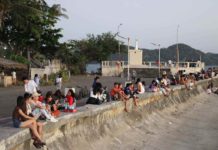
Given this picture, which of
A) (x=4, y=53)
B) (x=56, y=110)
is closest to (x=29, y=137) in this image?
(x=56, y=110)

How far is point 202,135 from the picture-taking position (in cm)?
1880

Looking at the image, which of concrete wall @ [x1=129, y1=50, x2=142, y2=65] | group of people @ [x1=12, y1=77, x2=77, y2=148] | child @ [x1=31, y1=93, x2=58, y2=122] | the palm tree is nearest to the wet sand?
group of people @ [x1=12, y1=77, x2=77, y2=148]

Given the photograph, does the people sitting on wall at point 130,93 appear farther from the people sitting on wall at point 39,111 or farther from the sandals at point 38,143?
the sandals at point 38,143

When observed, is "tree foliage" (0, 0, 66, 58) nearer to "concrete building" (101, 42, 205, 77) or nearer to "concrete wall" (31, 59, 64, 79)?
"concrete wall" (31, 59, 64, 79)

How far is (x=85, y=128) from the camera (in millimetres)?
13844

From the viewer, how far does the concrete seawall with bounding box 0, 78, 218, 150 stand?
9670mm

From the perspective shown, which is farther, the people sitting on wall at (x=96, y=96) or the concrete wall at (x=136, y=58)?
the concrete wall at (x=136, y=58)

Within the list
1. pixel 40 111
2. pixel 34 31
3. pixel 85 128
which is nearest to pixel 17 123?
pixel 40 111

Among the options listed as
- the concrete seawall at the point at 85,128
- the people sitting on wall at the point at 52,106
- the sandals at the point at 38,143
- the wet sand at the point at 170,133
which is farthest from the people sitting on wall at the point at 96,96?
the sandals at the point at 38,143

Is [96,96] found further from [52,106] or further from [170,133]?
[170,133]

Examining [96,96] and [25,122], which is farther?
[96,96]

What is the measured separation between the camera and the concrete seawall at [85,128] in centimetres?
967

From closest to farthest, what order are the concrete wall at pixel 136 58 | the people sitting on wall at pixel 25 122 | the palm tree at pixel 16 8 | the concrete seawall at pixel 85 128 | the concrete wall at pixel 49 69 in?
the concrete seawall at pixel 85 128 < the people sitting on wall at pixel 25 122 < the palm tree at pixel 16 8 < the concrete wall at pixel 49 69 < the concrete wall at pixel 136 58

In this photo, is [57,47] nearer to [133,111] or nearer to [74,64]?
[74,64]
